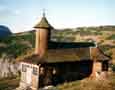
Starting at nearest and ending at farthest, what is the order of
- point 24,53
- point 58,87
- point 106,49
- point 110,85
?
point 110,85 → point 58,87 → point 24,53 → point 106,49

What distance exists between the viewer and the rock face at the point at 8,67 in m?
63.8

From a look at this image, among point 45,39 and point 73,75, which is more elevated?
point 45,39

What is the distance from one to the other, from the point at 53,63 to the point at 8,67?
33.4m

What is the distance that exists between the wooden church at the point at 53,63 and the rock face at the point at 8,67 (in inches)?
924

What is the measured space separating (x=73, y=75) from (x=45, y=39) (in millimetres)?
7260

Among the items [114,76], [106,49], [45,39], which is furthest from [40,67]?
[106,49]

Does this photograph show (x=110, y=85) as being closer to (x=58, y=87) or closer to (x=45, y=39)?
(x=58, y=87)

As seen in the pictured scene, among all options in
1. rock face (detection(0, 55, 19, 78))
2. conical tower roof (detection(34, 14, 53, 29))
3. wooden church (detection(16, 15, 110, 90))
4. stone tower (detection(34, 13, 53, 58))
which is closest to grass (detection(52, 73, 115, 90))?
wooden church (detection(16, 15, 110, 90))

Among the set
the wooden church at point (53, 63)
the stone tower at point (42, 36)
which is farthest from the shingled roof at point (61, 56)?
the stone tower at point (42, 36)

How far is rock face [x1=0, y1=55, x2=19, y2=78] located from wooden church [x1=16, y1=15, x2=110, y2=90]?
2346cm

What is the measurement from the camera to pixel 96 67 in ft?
133

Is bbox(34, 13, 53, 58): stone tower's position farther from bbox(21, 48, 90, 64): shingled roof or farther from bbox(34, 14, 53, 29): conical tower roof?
bbox(21, 48, 90, 64): shingled roof

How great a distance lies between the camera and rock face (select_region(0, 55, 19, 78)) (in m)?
63.8

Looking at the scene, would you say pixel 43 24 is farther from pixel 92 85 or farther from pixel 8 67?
pixel 8 67
